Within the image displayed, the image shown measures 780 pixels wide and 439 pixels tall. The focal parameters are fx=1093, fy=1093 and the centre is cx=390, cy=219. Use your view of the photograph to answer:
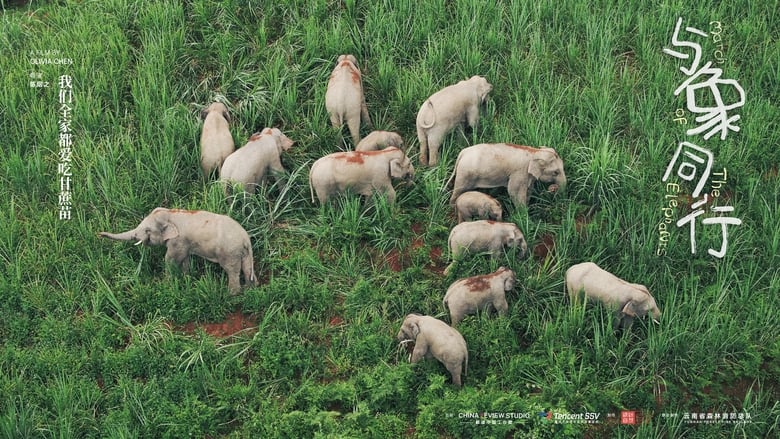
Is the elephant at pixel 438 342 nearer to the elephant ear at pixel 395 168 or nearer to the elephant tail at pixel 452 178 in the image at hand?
the elephant ear at pixel 395 168

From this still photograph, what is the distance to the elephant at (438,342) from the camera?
856 cm

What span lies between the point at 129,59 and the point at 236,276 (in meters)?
3.39

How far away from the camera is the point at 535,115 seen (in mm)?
10656

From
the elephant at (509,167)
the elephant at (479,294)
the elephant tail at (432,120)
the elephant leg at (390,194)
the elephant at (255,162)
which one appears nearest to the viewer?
the elephant at (479,294)

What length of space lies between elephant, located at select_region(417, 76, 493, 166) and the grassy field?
0.18 meters

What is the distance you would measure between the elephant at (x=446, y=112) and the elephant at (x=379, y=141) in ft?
0.77

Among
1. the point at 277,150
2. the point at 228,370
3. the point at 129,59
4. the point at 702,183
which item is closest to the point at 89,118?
the point at 129,59

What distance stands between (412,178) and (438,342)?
1.97 meters

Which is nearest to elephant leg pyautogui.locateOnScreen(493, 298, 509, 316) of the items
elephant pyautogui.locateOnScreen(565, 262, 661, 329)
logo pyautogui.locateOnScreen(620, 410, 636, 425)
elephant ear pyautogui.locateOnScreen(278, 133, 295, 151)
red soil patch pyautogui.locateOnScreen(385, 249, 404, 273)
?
elephant pyautogui.locateOnScreen(565, 262, 661, 329)

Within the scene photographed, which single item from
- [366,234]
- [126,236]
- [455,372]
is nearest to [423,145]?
[366,234]

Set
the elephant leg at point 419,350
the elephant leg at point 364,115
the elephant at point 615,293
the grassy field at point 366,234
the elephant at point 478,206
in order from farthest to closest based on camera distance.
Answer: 1. the elephant leg at point 364,115
2. the elephant at point 478,206
3. the elephant at point 615,293
4. the elephant leg at point 419,350
5. the grassy field at point 366,234

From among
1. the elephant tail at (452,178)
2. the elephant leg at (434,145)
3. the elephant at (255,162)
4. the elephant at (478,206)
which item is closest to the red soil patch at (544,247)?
the elephant at (478,206)

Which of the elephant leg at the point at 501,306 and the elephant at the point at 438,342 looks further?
the elephant leg at the point at 501,306

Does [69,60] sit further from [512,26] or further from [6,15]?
[512,26]
